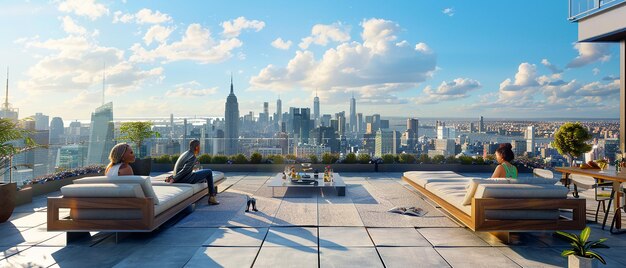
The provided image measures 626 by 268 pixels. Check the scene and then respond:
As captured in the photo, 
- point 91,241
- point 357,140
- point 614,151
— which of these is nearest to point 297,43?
point 357,140

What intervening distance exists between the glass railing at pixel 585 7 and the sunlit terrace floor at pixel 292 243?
501 cm

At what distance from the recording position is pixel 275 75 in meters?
14.2

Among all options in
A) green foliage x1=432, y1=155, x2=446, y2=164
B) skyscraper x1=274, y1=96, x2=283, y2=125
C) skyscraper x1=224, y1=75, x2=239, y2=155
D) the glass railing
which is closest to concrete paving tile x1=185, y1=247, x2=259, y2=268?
skyscraper x1=224, y1=75, x2=239, y2=155

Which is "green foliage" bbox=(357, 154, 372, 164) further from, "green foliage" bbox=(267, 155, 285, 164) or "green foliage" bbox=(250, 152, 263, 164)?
"green foliage" bbox=(250, 152, 263, 164)

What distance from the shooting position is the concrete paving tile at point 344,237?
3.79 metres

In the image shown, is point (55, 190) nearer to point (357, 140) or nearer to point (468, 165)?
point (357, 140)

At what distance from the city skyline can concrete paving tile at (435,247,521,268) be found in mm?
7978

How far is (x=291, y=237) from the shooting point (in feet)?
13.3

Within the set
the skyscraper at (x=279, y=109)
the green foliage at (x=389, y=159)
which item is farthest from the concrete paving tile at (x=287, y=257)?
the skyscraper at (x=279, y=109)

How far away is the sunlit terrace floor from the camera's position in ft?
10.9

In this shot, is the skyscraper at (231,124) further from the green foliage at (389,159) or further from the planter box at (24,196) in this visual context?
the planter box at (24,196)

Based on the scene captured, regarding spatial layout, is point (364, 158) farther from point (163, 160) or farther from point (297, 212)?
point (297, 212)

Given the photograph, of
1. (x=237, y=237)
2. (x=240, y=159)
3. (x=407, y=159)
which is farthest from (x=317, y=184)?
(x=407, y=159)

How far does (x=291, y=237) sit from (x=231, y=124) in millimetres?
10334
